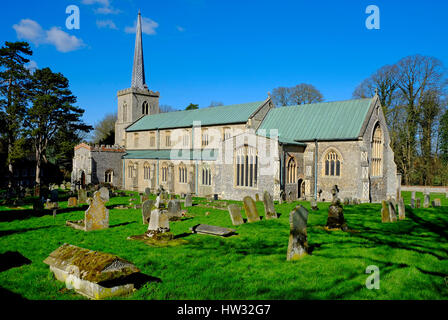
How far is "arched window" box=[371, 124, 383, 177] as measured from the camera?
23672 millimetres

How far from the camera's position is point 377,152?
2408 centimetres

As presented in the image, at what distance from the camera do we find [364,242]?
1016 centimetres

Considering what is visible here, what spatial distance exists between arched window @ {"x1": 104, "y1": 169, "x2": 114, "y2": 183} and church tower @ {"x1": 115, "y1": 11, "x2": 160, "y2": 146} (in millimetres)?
5434

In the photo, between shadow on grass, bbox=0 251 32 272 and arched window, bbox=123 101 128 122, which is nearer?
shadow on grass, bbox=0 251 32 272

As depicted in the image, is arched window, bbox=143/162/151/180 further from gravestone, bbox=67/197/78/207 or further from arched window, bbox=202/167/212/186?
gravestone, bbox=67/197/78/207

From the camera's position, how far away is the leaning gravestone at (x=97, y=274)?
5691 mm

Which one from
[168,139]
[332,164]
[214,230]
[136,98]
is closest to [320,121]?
[332,164]

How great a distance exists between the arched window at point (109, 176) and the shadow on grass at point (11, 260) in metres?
25.6

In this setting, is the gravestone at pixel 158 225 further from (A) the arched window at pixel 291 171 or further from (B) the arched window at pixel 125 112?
(B) the arched window at pixel 125 112

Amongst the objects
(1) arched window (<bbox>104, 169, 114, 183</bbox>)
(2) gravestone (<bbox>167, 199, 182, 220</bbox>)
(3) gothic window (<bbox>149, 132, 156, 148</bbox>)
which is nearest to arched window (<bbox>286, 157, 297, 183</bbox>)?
(2) gravestone (<bbox>167, 199, 182, 220</bbox>)

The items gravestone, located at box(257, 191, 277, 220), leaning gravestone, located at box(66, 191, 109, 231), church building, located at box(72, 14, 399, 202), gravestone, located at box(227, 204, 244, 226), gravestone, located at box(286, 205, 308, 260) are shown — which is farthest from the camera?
church building, located at box(72, 14, 399, 202)
